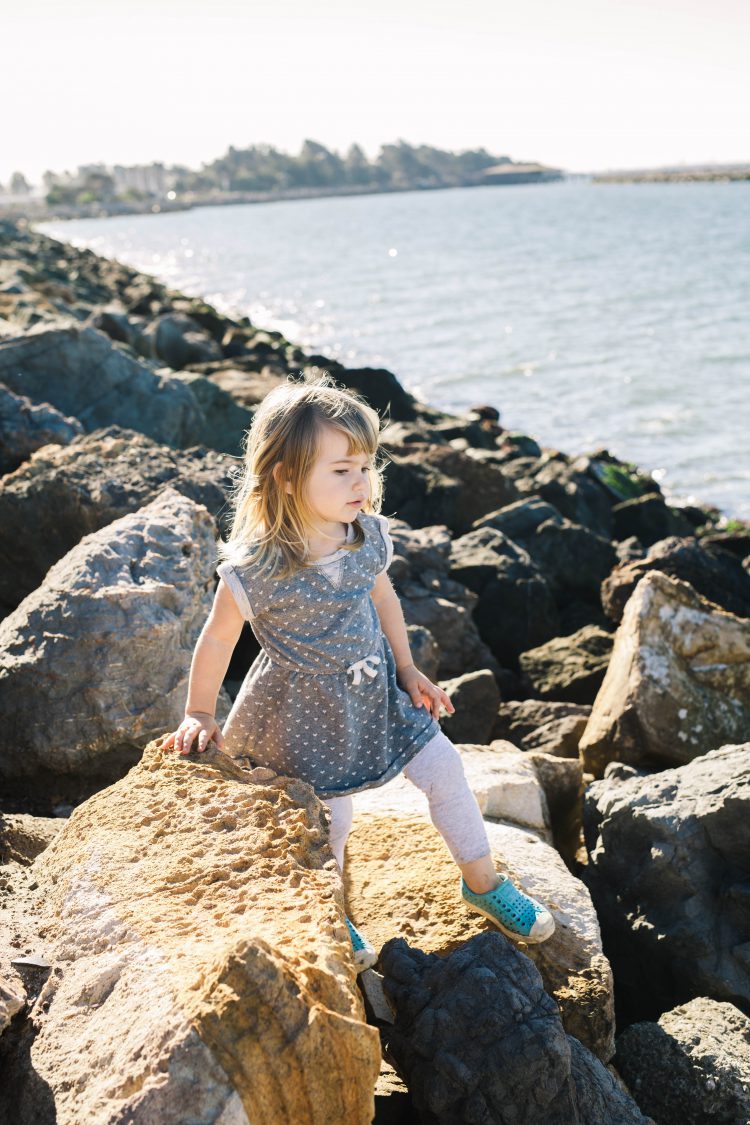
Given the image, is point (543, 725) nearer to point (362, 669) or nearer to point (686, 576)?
point (686, 576)

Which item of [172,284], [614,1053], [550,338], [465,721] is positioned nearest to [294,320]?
[550,338]

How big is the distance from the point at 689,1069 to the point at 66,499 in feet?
9.24

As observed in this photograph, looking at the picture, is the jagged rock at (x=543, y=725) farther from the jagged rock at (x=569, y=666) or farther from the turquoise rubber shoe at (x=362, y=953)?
the turquoise rubber shoe at (x=362, y=953)

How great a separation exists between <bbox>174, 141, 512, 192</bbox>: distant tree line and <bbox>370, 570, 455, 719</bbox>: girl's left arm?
139 meters

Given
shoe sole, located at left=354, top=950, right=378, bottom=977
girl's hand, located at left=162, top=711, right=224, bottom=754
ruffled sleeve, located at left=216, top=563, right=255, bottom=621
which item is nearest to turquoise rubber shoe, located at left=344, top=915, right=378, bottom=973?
shoe sole, located at left=354, top=950, right=378, bottom=977

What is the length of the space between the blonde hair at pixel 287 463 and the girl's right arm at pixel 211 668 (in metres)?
0.12

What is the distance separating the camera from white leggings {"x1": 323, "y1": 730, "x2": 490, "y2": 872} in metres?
2.62

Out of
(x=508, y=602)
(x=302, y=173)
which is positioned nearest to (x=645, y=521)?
(x=508, y=602)

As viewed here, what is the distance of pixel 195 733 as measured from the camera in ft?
8.18

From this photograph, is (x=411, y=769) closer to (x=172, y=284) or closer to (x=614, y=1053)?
(x=614, y=1053)

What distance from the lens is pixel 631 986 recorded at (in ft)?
9.79

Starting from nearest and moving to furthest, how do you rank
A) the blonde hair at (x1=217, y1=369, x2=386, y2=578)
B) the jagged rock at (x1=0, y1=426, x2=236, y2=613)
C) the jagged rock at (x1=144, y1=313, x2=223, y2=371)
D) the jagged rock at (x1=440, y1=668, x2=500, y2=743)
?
the blonde hair at (x1=217, y1=369, x2=386, y2=578) → the jagged rock at (x1=0, y1=426, x2=236, y2=613) → the jagged rock at (x1=440, y1=668, x2=500, y2=743) → the jagged rock at (x1=144, y1=313, x2=223, y2=371)

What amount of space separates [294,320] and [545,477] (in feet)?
62.6

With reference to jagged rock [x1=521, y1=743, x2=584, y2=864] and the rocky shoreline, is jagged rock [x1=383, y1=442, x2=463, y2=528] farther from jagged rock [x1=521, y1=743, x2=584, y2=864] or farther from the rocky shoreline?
jagged rock [x1=521, y1=743, x2=584, y2=864]
